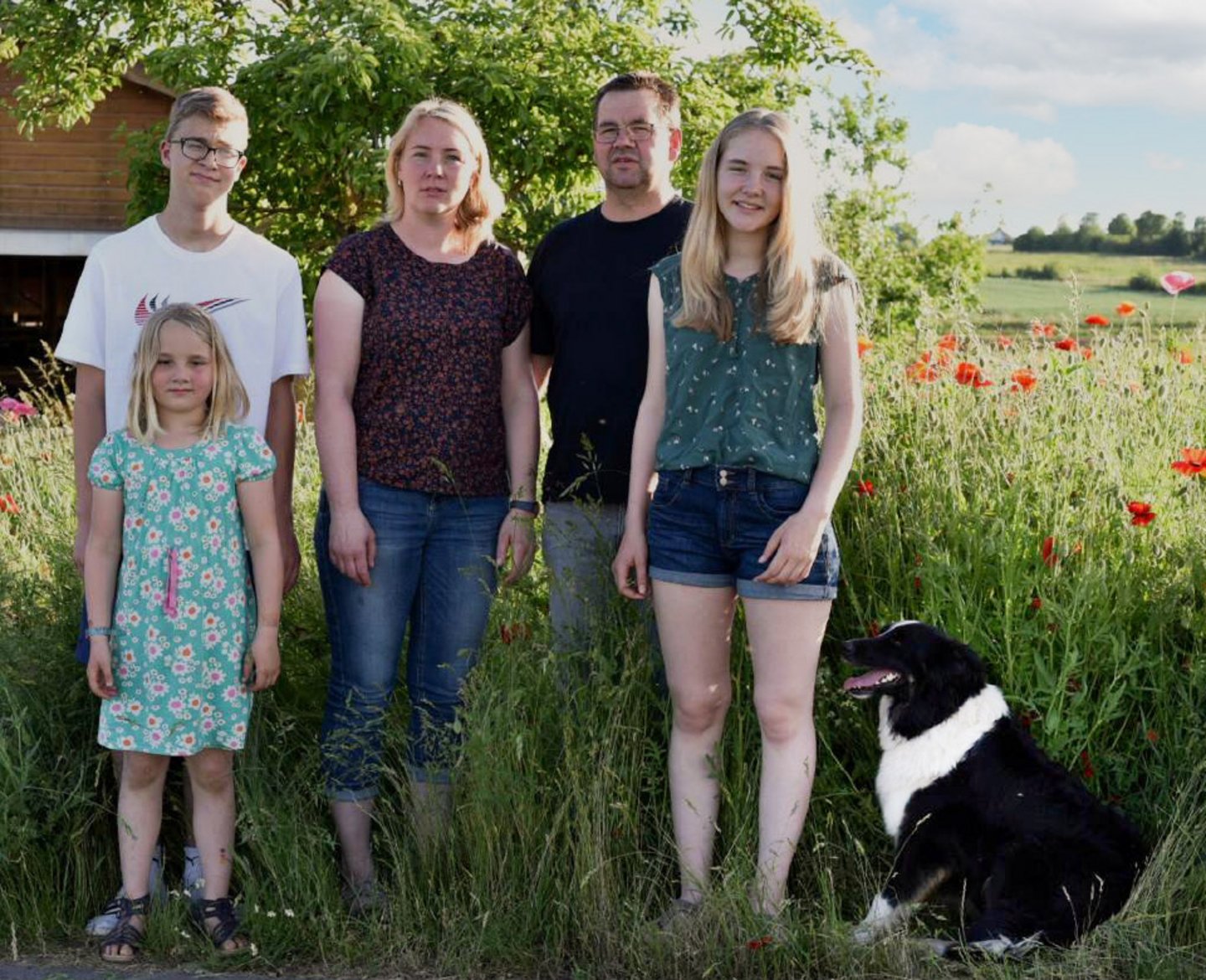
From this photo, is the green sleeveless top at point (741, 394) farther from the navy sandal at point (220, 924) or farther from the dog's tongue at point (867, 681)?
the navy sandal at point (220, 924)

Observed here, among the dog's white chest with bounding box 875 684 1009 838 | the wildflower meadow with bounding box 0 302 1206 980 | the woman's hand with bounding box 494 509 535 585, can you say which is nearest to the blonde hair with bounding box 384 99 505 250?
the woman's hand with bounding box 494 509 535 585

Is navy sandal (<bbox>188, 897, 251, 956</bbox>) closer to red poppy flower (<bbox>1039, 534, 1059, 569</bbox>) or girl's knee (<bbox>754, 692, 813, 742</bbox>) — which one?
girl's knee (<bbox>754, 692, 813, 742</bbox>)

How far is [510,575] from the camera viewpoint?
4188 mm

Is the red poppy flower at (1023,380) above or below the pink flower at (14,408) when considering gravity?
above

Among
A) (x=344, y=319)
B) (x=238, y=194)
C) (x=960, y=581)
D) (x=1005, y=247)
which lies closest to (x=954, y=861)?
(x=960, y=581)

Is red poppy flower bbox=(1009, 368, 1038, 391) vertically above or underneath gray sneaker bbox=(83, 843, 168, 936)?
above

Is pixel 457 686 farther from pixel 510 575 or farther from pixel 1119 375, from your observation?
pixel 1119 375

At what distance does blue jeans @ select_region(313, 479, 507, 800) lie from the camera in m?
4.05

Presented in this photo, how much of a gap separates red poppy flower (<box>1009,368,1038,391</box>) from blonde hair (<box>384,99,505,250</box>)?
75.4 inches

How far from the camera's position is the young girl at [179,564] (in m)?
3.87

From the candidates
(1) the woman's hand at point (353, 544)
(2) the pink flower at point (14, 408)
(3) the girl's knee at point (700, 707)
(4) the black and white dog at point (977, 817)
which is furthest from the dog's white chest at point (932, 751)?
(2) the pink flower at point (14, 408)

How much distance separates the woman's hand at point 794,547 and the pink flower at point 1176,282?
2638mm

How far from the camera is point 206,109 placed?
3.99 metres

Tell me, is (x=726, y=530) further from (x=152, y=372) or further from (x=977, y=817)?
(x=152, y=372)
